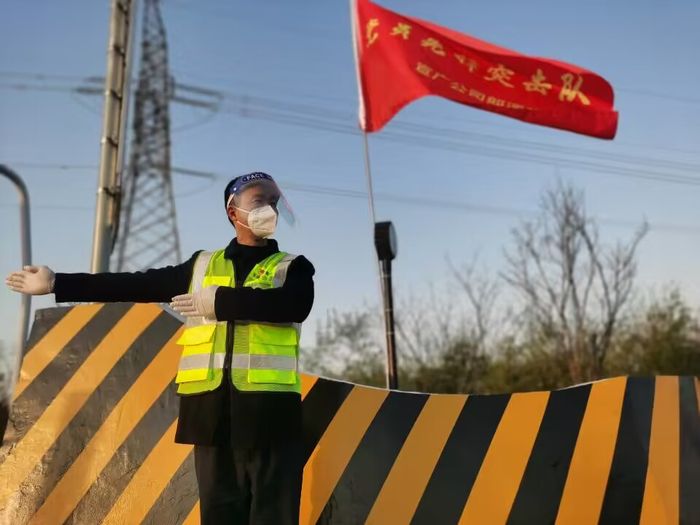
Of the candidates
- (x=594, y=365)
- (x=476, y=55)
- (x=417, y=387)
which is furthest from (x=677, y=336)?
(x=476, y=55)

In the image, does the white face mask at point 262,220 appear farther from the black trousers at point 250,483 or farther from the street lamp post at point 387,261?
the street lamp post at point 387,261

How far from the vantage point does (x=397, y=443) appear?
306cm

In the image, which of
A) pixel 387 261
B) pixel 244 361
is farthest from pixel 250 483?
pixel 387 261

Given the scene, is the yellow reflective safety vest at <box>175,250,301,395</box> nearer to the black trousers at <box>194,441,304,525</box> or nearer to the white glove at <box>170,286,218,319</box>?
the white glove at <box>170,286,218,319</box>

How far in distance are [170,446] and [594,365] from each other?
2207 cm

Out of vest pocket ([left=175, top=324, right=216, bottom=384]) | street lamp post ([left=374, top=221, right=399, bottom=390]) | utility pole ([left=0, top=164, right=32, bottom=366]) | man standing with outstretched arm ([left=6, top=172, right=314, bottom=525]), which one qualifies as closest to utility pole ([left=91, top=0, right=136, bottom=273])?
utility pole ([left=0, top=164, right=32, bottom=366])

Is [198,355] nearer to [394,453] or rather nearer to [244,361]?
[244,361]

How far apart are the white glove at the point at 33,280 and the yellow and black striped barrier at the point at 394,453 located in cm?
80

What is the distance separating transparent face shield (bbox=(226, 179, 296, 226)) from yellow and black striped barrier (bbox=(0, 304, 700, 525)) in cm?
95

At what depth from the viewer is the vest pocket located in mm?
2369

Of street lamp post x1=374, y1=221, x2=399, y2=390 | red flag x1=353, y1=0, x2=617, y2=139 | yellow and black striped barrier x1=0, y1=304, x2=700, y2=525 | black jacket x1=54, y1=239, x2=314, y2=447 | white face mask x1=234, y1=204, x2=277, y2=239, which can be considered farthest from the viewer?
red flag x1=353, y1=0, x2=617, y2=139

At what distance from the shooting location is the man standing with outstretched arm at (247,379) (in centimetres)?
229

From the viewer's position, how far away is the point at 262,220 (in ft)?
8.22

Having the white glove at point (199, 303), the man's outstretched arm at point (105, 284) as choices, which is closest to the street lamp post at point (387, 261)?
the man's outstretched arm at point (105, 284)
